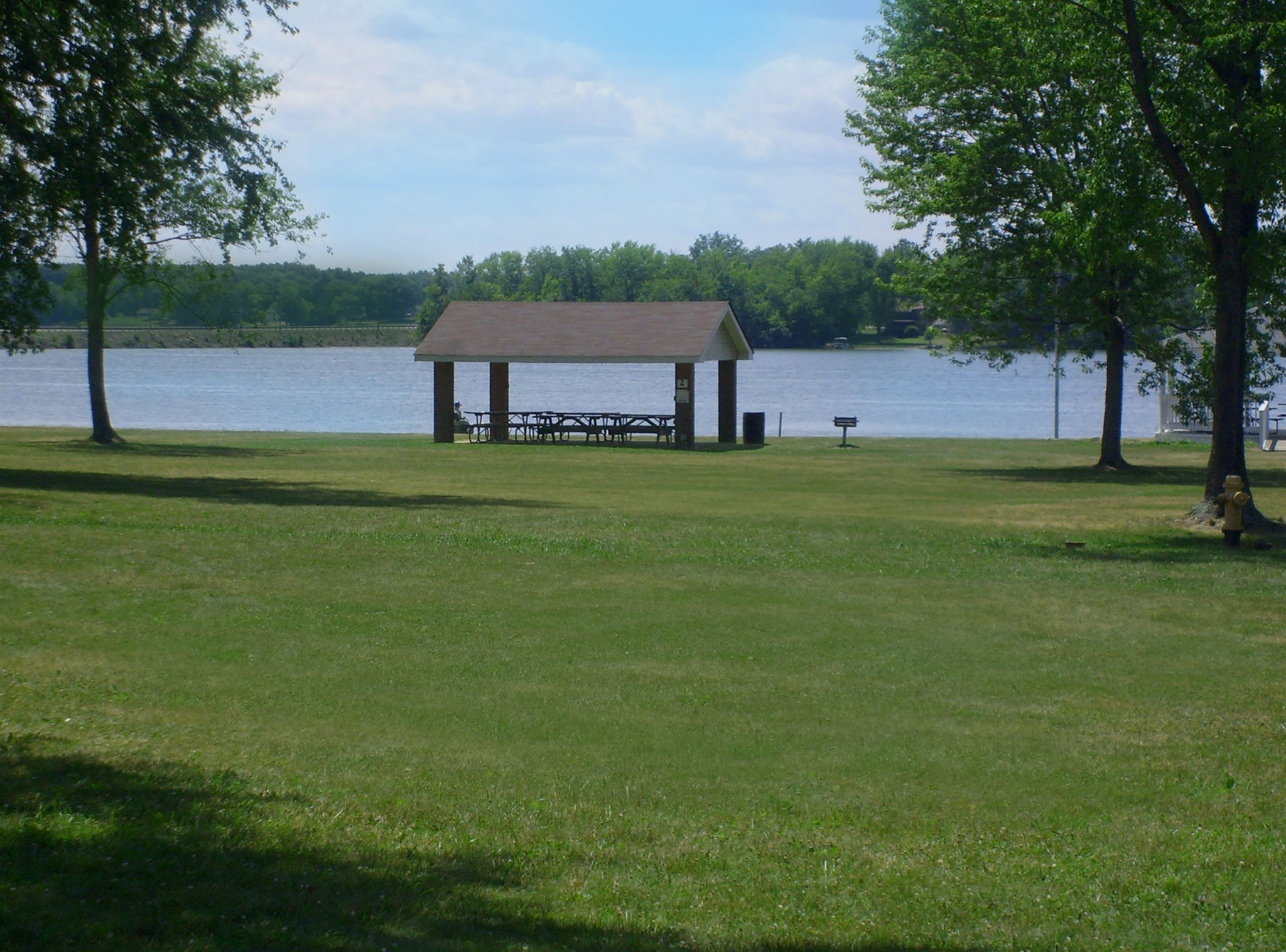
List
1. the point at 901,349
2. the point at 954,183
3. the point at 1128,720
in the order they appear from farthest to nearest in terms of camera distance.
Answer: the point at 901,349
the point at 954,183
the point at 1128,720

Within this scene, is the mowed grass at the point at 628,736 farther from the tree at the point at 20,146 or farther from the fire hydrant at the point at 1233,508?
the tree at the point at 20,146

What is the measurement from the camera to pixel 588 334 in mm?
41625

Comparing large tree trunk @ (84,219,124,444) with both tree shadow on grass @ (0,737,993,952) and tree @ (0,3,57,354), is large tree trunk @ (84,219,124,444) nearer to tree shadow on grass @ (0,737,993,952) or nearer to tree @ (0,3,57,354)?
tree @ (0,3,57,354)

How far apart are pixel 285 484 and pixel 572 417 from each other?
17601mm

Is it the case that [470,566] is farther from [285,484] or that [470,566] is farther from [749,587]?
[285,484]

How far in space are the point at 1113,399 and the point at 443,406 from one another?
1901 centimetres

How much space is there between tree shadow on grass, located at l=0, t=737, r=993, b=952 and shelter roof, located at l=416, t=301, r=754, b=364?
3285 cm

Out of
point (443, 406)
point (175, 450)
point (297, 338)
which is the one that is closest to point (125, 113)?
point (175, 450)

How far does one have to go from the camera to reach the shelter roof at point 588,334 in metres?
39.8

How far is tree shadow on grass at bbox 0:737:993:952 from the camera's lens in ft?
15.3

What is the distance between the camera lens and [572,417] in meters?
40.6

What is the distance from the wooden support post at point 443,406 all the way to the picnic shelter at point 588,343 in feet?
0.09

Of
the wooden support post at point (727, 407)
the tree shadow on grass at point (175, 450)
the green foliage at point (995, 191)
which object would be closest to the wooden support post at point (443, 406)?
the tree shadow on grass at point (175, 450)

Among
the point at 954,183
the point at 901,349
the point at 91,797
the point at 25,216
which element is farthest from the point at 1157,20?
the point at 901,349
